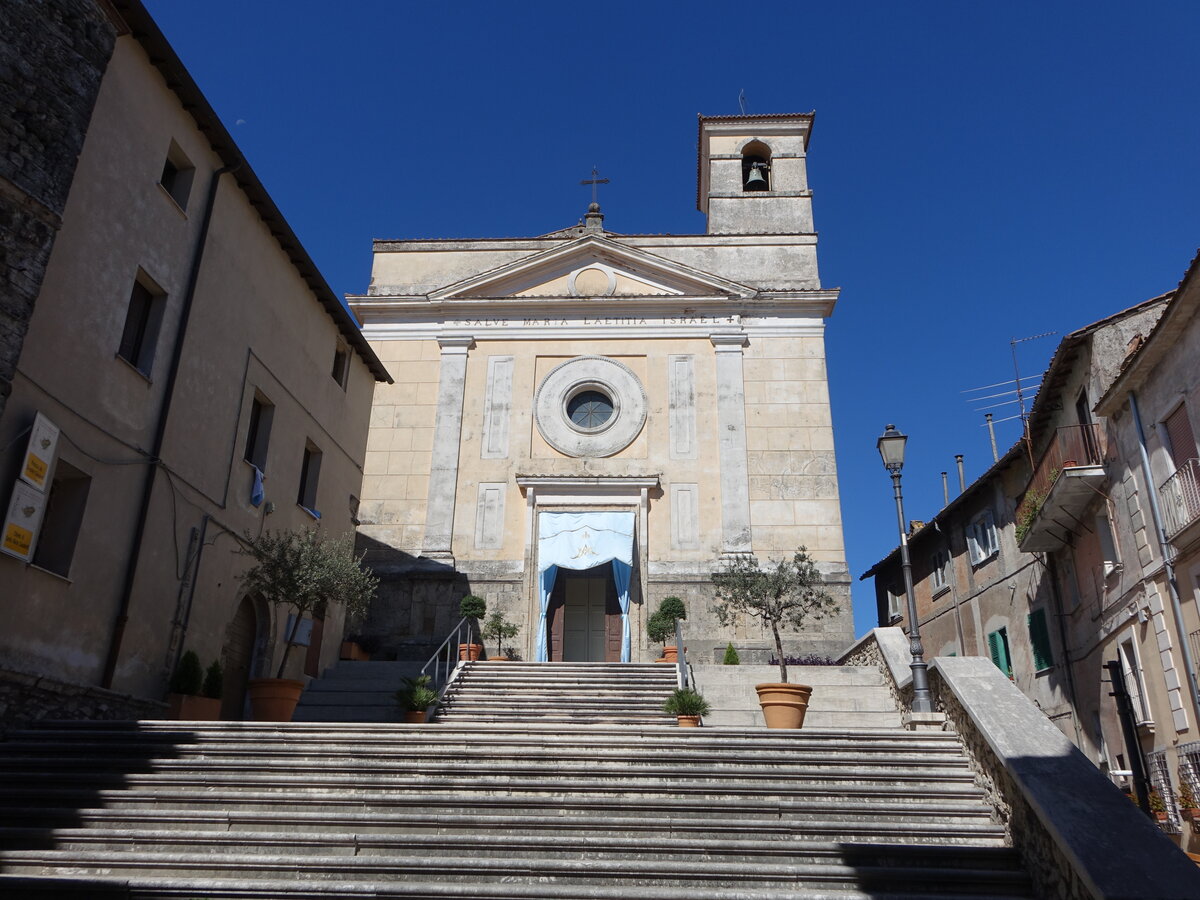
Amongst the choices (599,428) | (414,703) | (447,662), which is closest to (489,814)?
(414,703)

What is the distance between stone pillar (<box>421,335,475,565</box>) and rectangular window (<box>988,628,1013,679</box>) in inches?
505

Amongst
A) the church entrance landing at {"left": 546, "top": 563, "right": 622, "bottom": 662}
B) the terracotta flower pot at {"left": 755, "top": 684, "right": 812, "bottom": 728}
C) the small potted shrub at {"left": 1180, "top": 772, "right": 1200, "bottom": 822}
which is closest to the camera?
the terracotta flower pot at {"left": 755, "top": 684, "right": 812, "bottom": 728}

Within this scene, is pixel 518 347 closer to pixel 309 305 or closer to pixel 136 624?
pixel 309 305

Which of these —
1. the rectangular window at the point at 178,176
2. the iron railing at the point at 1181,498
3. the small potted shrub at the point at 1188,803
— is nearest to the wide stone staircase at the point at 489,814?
the small potted shrub at the point at 1188,803

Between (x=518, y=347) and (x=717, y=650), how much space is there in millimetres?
9062

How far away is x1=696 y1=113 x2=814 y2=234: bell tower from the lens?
999 inches

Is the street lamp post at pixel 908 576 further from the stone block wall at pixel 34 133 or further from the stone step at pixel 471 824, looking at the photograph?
the stone block wall at pixel 34 133

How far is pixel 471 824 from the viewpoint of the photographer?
6.96 meters

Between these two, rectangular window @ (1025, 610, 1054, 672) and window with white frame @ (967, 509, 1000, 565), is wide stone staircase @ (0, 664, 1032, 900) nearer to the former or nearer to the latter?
rectangular window @ (1025, 610, 1054, 672)

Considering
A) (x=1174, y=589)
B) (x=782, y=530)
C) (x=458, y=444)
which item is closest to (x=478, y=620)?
(x=458, y=444)

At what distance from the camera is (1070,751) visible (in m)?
6.66

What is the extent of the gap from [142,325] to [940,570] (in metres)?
21.8

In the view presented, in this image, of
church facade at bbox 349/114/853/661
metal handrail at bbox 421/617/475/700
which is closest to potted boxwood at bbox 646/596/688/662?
church facade at bbox 349/114/853/661

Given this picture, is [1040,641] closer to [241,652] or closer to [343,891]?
[241,652]
